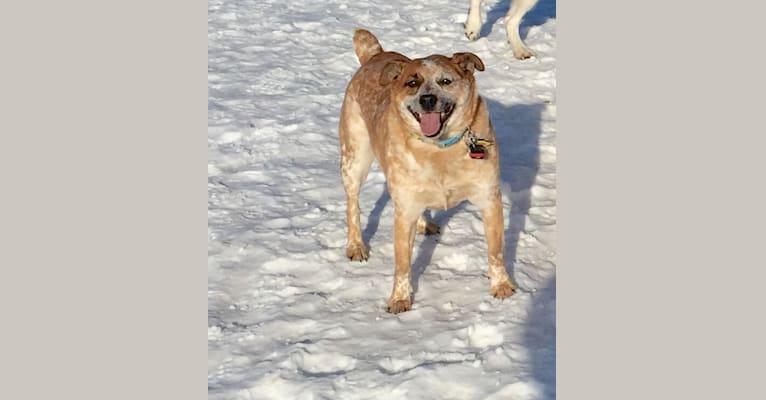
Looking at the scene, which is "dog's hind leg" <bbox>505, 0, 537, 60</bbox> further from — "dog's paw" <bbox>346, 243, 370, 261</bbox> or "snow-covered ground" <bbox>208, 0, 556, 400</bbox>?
"dog's paw" <bbox>346, 243, 370, 261</bbox>

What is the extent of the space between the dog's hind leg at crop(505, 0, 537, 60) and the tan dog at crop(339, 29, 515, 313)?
435cm

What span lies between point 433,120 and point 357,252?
1342mm

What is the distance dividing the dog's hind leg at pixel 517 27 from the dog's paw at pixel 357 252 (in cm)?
430

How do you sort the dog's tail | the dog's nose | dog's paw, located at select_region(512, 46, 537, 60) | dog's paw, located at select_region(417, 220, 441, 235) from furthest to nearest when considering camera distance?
1. dog's paw, located at select_region(512, 46, 537, 60)
2. the dog's tail
3. dog's paw, located at select_region(417, 220, 441, 235)
4. the dog's nose

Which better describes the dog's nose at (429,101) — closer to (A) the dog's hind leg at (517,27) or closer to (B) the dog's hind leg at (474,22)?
(A) the dog's hind leg at (517,27)

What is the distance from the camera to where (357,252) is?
18.2 feet

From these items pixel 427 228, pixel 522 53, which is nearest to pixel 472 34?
pixel 522 53

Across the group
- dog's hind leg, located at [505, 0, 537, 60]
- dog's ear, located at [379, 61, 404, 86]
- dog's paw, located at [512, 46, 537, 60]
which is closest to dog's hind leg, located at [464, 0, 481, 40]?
dog's hind leg, located at [505, 0, 537, 60]

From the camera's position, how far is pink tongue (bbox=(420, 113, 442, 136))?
14.8ft

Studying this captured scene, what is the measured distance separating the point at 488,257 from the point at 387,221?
1.27m

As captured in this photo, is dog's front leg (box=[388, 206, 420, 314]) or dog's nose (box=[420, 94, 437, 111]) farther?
A: dog's front leg (box=[388, 206, 420, 314])

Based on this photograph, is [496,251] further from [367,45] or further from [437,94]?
[367,45]

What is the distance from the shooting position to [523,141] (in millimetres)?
7125

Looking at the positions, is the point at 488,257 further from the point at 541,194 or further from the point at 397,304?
the point at 541,194
